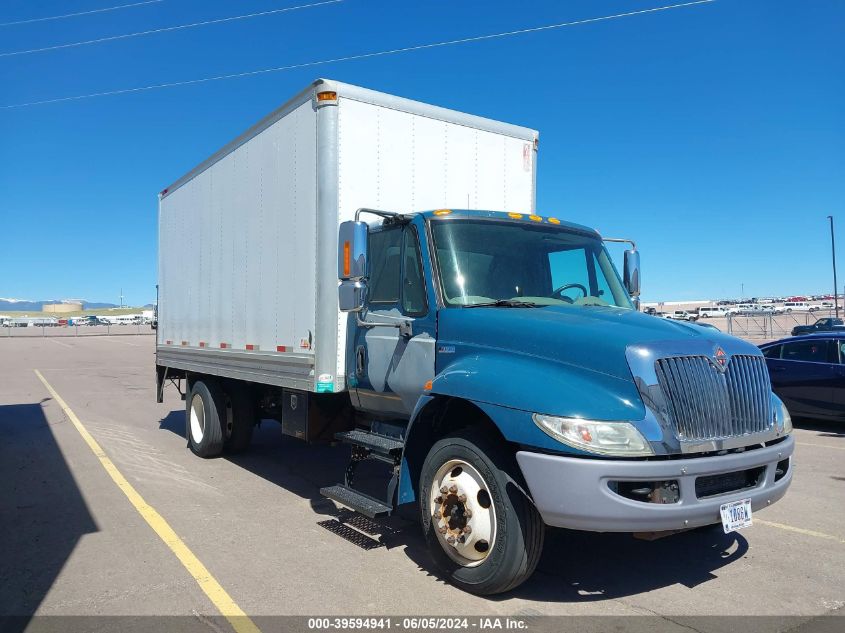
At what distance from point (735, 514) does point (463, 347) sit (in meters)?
1.91

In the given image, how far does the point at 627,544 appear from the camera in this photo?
526 cm

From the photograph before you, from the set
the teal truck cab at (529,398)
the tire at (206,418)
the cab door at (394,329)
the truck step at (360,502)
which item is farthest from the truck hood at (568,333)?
the tire at (206,418)

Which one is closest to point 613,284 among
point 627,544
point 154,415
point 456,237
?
point 456,237

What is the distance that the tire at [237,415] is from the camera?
8.31 meters

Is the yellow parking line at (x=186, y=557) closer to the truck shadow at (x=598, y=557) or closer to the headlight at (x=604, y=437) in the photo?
the truck shadow at (x=598, y=557)

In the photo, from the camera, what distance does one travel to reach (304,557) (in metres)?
4.91

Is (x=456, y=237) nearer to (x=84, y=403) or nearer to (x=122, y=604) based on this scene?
(x=122, y=604)

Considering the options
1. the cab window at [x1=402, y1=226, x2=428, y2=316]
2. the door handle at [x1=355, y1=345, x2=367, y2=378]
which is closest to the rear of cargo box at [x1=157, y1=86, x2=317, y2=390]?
the door handle at [x1=355, y1=345, x2=367, y2=378]

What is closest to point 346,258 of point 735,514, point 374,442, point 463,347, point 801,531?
point 463,347

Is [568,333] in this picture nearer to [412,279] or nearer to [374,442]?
[412,279]

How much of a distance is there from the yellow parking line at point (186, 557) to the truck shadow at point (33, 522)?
432mm

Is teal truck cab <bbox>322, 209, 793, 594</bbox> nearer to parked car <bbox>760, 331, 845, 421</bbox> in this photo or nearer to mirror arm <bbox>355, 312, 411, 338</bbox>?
mirror arm <bbox>355, 312, 411, 338</bbox>

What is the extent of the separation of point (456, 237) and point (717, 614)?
2956 mm

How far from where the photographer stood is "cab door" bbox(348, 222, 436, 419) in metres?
4.87
